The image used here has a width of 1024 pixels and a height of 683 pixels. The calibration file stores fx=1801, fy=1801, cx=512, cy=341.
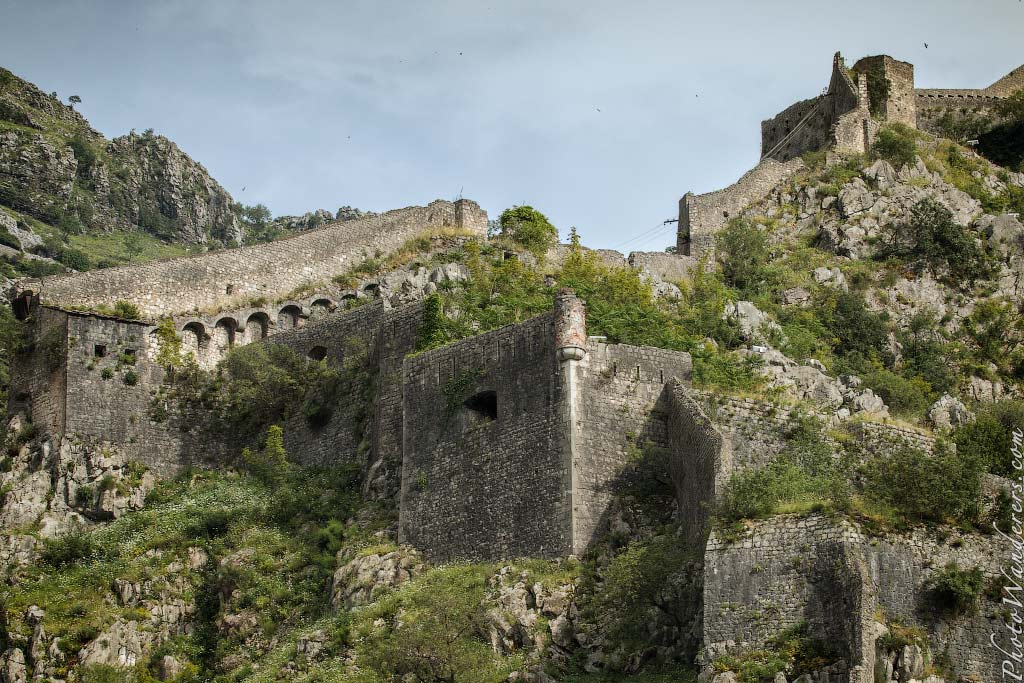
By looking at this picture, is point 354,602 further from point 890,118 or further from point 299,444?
point 890,118

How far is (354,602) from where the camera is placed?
3691 centimetres

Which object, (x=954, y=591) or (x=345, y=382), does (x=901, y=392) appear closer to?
(x=345, y=382)

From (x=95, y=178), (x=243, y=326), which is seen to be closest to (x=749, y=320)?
(x=243, y=326)

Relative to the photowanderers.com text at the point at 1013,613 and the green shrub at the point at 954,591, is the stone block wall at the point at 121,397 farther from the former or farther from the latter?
the photowanderers.com text at the point at 1013,613

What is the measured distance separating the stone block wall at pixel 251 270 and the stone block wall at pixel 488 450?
10504 mm

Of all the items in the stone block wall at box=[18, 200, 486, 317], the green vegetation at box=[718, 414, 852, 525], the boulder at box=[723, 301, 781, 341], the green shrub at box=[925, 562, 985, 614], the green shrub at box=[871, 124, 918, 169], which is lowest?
the green shrub at box=[925, 562, 985, 614]

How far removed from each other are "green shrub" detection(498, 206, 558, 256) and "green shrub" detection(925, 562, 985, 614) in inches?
820

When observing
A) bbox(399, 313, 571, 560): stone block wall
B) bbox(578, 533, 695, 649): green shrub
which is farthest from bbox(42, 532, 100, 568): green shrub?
bbox(578, 533, 695, 649): green shrub

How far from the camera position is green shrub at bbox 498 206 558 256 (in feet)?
163

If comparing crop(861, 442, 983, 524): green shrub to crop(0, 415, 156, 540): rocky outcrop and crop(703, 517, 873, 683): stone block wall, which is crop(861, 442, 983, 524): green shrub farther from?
crop(0, 415, 156, 540): rocky outcrop

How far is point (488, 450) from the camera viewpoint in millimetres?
38469

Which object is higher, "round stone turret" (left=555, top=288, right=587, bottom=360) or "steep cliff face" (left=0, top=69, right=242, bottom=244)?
"steep cliff face" (left=0, top=69, right=242, bottom=244)

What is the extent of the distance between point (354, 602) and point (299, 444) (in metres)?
8.72

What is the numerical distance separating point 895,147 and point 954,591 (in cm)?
3009
